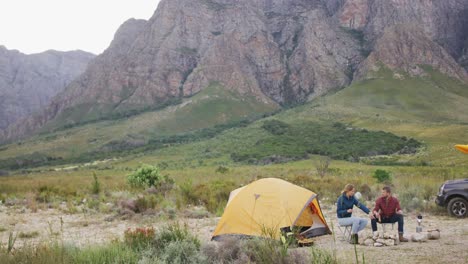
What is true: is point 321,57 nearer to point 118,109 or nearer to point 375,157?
point 118,109

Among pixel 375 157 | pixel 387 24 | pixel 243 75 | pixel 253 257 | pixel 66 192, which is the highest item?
pixel 387 24

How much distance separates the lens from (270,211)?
11.3m

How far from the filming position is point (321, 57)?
608 feet

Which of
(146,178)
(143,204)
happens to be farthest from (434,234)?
(146,178)

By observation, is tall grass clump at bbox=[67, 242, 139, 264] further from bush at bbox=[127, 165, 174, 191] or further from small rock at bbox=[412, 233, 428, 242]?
bush at bbox=[127, 165, 174, 191]

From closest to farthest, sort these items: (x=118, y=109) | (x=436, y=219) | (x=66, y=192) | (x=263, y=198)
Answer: (x=263, y=198) → (x=436, y=219) → (x=66, y=192) → (x=118, y=109)

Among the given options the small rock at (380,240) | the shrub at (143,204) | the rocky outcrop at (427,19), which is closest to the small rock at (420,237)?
the small rock at (380,240)

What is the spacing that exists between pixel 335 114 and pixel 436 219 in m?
101

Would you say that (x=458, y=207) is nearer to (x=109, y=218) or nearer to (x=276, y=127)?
(x=109, y=218)

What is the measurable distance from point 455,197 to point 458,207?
35 centimetres

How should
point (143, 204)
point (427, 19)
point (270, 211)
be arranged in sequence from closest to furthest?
point (270, 211)
point (143, 204)
point (427, 19)

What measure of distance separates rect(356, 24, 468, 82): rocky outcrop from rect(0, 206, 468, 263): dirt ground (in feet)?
504

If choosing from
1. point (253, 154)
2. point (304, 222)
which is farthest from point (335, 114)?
point (304, 222)

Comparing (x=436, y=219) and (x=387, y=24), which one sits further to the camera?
(x=387, y=24)
